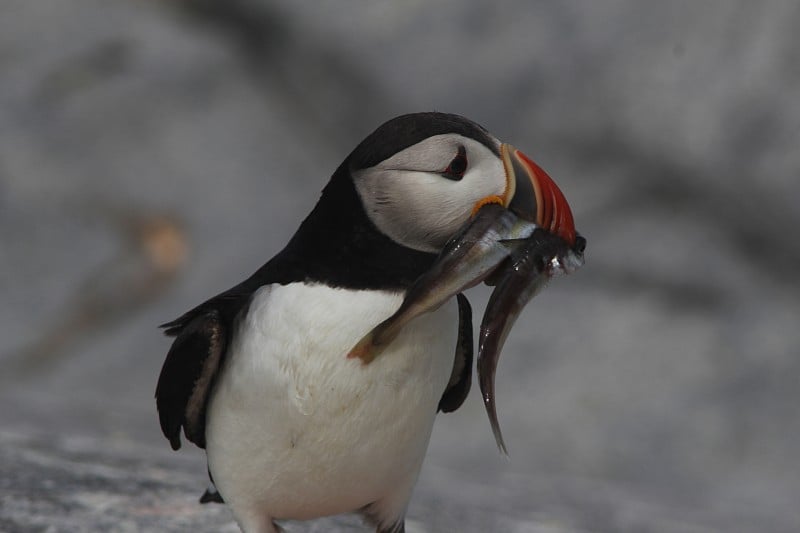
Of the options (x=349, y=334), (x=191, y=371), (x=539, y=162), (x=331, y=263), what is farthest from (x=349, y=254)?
(x=539, y=162)

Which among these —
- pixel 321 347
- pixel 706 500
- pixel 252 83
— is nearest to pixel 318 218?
pixel 321 347

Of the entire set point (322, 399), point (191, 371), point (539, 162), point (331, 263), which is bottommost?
point (322, 399)

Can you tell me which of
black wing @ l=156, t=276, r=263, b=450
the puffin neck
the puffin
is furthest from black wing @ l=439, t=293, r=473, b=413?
black wing @ l=156, t=276, r=263, b=450

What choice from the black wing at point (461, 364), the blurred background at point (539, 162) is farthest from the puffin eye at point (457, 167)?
Result: the blurred background at point (539, 162)

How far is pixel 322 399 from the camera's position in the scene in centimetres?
197

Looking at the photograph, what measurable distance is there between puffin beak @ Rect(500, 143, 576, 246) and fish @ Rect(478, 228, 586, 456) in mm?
17

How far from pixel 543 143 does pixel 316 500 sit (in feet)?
10.9

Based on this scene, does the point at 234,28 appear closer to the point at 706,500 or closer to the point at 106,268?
the point at 106,268

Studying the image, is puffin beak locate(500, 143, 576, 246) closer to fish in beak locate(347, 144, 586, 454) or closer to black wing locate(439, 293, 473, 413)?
fish in beak locate(347, 144, 586, 454)

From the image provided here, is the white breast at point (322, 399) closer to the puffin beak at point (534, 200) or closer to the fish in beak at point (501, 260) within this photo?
the fish in beak at point (501, 260)

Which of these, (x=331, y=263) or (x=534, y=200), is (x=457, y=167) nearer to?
(x=534, y=200)

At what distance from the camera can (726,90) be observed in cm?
489

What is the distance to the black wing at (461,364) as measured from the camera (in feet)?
7.34

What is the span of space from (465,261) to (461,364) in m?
0.47
